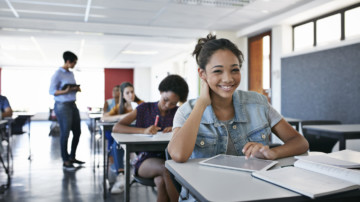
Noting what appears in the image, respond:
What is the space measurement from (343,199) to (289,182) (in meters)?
0.14

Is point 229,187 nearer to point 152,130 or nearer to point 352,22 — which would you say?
point 152,130

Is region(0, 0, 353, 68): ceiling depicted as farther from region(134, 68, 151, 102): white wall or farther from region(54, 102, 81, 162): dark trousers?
region(134, 68, 151, 102): white wall

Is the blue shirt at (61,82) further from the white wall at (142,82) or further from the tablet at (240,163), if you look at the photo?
the white wall at (142,82)

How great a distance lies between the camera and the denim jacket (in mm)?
1407

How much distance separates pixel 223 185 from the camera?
35.9 inches

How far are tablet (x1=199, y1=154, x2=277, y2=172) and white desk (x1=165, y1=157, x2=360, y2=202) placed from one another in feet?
0.07

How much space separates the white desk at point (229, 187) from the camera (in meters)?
0.81

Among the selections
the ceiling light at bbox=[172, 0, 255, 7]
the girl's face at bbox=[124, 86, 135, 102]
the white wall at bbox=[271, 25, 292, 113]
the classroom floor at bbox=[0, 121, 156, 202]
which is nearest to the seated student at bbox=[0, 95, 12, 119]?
the classroom floor at bbox=[0, 121, 156, 202]

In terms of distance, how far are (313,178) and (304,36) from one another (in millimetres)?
4978

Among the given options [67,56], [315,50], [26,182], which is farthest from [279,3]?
[26,182]

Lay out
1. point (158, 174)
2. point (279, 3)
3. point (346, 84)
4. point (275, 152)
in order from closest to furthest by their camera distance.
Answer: point (275, 152), point (158, 174), point (346, 84), point (279, 3)

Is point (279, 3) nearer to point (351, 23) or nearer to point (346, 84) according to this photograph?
point (351, 23)

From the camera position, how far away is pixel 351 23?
4480 millimetres

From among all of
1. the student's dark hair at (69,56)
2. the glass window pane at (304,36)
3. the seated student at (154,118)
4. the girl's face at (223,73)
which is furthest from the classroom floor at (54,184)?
the glass window pane at (304,36)
